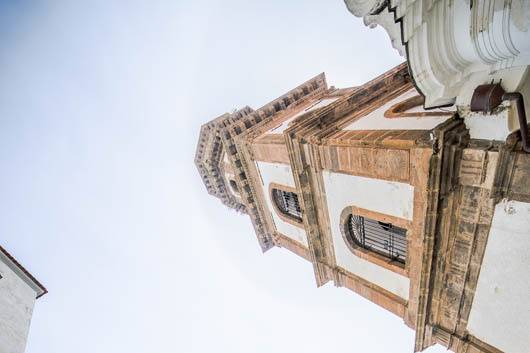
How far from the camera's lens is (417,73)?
4836 millimetres

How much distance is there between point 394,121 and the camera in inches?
314

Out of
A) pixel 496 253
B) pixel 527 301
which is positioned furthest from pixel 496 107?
pixel 527 301

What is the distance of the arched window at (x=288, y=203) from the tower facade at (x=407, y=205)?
7cm

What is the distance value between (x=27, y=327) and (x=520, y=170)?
12.5 m

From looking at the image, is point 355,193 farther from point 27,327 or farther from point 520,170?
point 27,327

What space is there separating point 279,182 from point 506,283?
817 centimetres

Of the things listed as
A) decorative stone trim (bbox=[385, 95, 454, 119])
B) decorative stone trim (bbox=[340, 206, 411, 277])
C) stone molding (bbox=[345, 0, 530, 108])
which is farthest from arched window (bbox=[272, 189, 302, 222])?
stone molding (bbox=[345, 0, 530, 108])

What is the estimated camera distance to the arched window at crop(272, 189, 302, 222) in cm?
1280

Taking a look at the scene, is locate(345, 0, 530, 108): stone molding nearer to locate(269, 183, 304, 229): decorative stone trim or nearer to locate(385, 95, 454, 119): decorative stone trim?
locate(385, 95, 454, 119): decorative stone trim

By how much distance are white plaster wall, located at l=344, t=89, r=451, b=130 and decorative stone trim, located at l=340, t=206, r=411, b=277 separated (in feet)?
6.94

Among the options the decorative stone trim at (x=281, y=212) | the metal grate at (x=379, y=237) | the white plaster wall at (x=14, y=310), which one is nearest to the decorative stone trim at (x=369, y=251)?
the metal grate at (x=379, y=237)

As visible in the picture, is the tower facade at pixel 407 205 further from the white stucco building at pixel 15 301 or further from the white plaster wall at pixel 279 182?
the white stucco building at pixel 15 301

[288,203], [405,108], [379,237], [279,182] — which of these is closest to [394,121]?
[405,108]

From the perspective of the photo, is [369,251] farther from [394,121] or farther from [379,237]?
[394,121]
